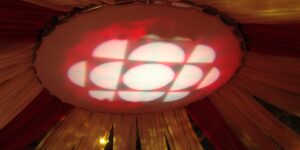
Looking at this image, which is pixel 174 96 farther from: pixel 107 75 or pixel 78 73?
pixel 78 73

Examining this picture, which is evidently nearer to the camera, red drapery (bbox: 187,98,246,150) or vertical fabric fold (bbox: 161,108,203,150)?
red drapery (bbox: 187,98,246,150)

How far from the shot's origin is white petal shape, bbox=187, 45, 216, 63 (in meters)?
2.83

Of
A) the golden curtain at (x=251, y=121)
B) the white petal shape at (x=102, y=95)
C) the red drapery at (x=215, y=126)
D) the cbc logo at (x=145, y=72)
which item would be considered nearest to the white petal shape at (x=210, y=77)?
the cbc logo at (x=145, y=72)

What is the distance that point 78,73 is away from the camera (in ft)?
10.0

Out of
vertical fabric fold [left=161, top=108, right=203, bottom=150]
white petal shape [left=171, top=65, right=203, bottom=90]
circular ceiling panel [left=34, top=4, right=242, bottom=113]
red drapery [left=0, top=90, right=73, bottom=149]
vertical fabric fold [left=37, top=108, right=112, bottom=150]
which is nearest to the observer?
circular ceiling panel [left=34, top=4, right=242, bottom=113]

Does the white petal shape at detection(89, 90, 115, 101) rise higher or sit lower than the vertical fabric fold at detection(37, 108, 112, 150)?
lower

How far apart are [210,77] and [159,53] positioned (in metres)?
0.65

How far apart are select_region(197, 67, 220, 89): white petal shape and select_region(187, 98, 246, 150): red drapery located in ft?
1.59

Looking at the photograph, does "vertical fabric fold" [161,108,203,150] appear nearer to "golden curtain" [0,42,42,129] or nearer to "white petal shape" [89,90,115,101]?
"white petal shape" [89,90,115,101]

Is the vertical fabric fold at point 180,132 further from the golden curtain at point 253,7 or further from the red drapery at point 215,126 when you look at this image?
the golden curtain at point 253,7

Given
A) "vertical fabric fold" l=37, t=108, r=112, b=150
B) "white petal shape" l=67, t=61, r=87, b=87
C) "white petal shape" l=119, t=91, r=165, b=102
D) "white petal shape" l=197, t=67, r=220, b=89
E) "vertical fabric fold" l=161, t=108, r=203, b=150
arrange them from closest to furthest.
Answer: "white petal shape" l=67, t=61, r=87, b=87 → "white petal shape" l=197, t=67, r=220, b=89 → "white petal shape" l=119, t=91, r=165, b=102 → "vertical fabric fold" l=37, t=108, r=112, b=150 → "vertical fabric fold" l=161, t=108, r=203, b=150

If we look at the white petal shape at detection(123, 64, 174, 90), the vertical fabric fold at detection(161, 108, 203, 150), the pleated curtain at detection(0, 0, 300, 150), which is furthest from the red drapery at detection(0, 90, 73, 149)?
the vertical fabric fold at detection(161, 108, 203, 150)

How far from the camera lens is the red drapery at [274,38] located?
9.30 ft

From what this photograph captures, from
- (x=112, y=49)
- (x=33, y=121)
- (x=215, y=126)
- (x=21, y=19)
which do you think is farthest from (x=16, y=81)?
(x=215, y=126)
